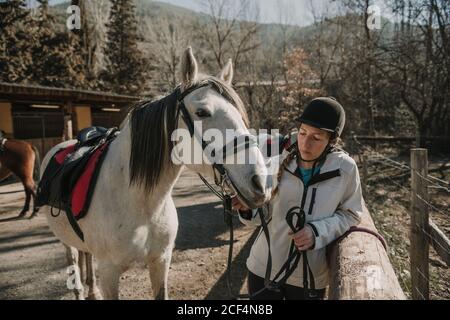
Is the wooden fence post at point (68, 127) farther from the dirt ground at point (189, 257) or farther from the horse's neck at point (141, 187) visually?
the horse's neck at point (141, 187)


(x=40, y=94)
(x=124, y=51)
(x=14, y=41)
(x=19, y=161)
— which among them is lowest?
(x=19, y=161)

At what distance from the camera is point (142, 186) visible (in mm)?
1976

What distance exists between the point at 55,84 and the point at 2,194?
1138 cm

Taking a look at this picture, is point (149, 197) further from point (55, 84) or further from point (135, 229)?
point (55, 84)

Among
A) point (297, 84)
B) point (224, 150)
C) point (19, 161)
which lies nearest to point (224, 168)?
point (224, 150)

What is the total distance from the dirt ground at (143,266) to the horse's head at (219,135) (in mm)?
1656

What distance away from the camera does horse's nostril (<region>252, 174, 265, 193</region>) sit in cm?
141

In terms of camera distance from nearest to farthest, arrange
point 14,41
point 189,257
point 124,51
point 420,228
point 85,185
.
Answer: point 85,185
point 420,228
point 189,257
point 14,41
point 124,51

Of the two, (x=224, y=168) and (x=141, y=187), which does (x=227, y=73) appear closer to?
(x=224, y=168)

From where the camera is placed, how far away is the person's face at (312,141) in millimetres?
1546

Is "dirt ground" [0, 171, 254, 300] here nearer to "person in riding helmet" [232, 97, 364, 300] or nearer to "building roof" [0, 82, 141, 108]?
"person in riding helmet" [232, 97, 364, 300]

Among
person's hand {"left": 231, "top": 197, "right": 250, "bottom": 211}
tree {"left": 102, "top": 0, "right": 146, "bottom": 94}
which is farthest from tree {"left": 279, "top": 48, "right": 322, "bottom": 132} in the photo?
person's hand {"left": 231, "top": 197, "right": 250, "bottom": 211}

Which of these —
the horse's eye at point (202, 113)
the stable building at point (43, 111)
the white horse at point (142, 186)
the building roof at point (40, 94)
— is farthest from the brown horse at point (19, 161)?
the horse's eye at point (202, 113)
